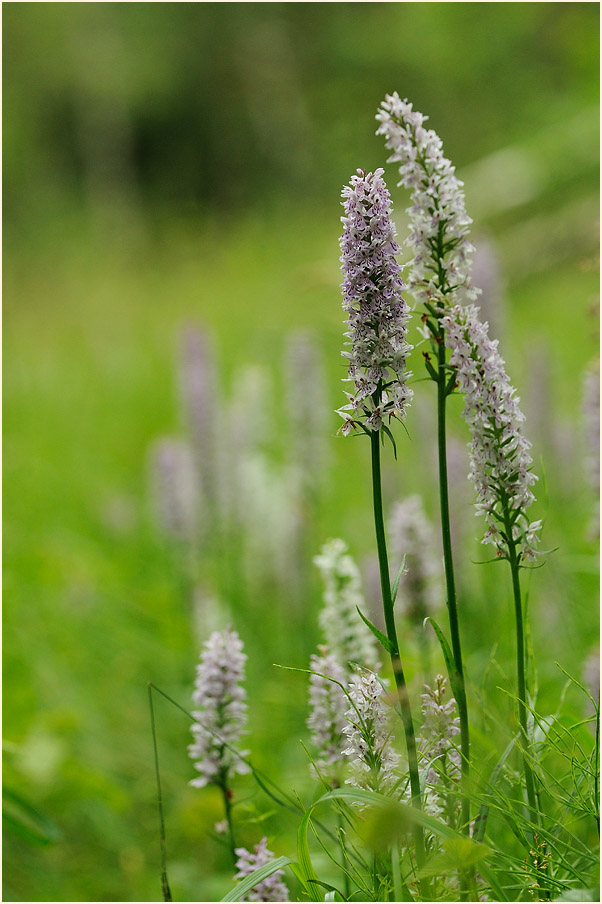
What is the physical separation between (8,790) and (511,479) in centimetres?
108

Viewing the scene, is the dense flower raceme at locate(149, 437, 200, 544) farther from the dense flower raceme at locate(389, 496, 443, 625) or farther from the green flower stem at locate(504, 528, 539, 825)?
the green flower stem at locate(504, 528, 539, 825)

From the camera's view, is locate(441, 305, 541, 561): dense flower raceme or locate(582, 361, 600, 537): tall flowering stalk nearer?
locate(441, 305, 541, 561): dense flower raceme

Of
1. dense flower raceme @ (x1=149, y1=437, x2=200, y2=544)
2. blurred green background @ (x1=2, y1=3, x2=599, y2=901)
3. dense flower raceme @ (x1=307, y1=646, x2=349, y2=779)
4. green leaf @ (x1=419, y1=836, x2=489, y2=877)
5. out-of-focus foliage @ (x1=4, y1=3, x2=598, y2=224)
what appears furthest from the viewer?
out-of-focus foliage @ (x1=4, y1=3, x2=598, y2=224)

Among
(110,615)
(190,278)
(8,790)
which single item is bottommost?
(8,790)

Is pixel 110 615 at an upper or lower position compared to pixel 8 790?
upper

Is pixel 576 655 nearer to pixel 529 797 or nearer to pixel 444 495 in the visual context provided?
pixel 529 797

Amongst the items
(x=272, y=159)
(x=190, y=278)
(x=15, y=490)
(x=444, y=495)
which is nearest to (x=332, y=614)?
(x=444, y=495)

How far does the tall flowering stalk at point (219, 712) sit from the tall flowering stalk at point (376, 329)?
379 millimetres

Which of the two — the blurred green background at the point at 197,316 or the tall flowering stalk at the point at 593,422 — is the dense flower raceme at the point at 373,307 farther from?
the tall flowering stalk at the point at 593,422

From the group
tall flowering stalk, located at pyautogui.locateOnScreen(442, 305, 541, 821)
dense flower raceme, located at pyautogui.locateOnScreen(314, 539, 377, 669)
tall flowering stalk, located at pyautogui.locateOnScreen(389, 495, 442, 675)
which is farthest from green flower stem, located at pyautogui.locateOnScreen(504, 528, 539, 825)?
tall flowering stalk, located at pyautogui.locateOnScreen(389, 495, 442, 675)

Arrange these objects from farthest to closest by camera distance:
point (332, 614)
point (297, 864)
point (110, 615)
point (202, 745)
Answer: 1. point (110, 615)
2. point (332, 614)
3. point (202, 745)
4. point (297, 864)

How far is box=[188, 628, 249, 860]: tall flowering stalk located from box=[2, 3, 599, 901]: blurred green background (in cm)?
14

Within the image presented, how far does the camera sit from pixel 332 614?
4.74ft

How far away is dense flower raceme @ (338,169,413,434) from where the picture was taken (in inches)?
35.0
